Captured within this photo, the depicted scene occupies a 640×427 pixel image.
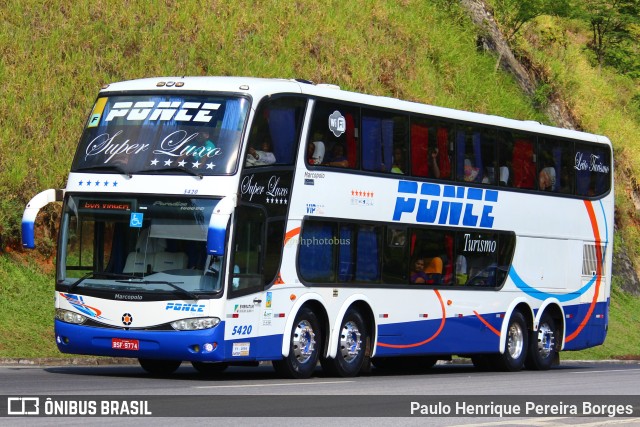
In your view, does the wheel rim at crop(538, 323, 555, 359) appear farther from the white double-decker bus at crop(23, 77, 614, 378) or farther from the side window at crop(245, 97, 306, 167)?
the side window at crop(245, 97, 306, 167)

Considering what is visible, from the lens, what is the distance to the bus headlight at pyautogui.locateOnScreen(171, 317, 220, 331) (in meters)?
17.2

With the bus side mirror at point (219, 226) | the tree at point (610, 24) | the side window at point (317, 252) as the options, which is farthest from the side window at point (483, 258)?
the tree at point (610, 24)

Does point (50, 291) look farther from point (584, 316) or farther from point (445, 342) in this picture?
→ point (584, 316)

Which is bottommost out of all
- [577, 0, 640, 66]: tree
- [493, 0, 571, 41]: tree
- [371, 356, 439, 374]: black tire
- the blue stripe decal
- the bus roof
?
[371, 356, 439, 374]: black tire

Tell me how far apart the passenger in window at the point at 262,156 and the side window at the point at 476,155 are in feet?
17.6

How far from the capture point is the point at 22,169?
27219 millimetres

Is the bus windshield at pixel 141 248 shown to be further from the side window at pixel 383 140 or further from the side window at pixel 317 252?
the side window at pixel 383 140

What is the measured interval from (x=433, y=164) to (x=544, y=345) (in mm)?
5807

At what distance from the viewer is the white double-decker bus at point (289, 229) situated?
17422 millimetres

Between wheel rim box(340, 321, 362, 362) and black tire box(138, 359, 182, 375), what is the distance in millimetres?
2500

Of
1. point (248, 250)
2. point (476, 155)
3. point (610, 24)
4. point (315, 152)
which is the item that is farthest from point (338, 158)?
point (610, 24)

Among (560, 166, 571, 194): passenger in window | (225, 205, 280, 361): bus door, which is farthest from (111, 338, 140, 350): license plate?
(560, 166, 571, 194): passenger in window

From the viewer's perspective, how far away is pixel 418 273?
71.8ft

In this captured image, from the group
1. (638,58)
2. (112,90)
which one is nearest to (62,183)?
(112,90)
